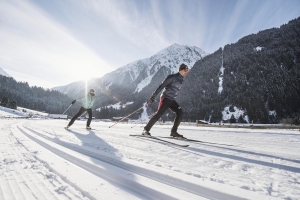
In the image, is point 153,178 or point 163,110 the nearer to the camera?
point 153,178

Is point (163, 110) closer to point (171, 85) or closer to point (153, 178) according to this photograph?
point (171, 85)

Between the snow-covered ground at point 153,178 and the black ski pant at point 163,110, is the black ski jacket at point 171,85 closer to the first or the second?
the black ski pant at point 163,110

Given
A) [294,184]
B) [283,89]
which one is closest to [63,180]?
[294,184]

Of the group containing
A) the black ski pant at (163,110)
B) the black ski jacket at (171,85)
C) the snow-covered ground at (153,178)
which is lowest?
the snow-covered ground at (153,178)

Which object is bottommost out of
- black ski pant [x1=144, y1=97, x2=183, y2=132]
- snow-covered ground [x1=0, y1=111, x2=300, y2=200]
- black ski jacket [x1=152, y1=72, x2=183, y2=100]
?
snow-covered ground [x1=0, y1=111, x2=300, y2=200]

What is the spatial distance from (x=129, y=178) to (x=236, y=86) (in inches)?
4568

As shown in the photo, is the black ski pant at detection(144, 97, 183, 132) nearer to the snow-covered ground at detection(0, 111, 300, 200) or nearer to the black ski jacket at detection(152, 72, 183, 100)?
the black ski jacket at detection(152, 72, 183, 100)

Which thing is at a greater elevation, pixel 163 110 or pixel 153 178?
pixel 163 110

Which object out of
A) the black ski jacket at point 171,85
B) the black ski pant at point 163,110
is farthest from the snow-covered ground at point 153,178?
the black ski jacket at point 171,85

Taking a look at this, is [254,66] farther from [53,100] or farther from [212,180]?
[53,100]

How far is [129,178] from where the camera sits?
1.45 m

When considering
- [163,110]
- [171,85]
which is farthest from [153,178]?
[171,85]

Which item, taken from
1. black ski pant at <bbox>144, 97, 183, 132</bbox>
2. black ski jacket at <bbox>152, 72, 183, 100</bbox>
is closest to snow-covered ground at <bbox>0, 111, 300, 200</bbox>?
black ski pant at <bbox>144, 97, 183, 132</bbox>

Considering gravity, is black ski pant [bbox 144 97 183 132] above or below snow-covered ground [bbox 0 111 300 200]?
above
